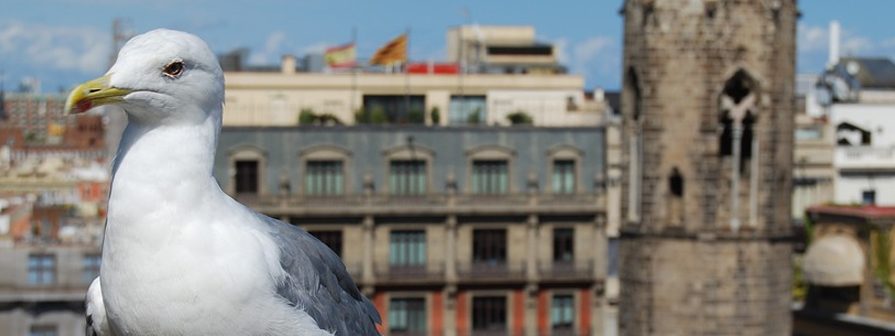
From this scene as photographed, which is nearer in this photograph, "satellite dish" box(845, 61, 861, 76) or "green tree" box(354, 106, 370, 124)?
"green tree" box(354, 106, 370, 124)

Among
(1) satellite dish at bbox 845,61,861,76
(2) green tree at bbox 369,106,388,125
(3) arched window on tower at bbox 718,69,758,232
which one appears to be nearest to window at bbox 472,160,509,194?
(2) green tree at bbox 369,106,388,125

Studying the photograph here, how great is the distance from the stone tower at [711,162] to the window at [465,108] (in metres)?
22.2

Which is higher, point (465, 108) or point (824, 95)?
point (824, 95)

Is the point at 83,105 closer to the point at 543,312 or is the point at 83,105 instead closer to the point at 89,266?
the point at 89,266

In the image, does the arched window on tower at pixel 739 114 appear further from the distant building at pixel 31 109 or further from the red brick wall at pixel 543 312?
the distant building at pixel 31 109

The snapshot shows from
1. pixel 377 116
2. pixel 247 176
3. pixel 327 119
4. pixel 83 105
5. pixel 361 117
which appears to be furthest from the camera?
pixel 327 119

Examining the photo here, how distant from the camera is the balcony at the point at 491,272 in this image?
4891 cm

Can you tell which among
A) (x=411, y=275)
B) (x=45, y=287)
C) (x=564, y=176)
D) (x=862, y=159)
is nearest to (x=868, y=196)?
(x=862, y=159)

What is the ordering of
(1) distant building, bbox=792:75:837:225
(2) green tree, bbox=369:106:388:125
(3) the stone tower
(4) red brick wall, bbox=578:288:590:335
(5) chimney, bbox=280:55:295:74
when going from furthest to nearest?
(5) chimney, bbox=280:55:295:74
(1) distant building, bbox=792:75:837:225
(2) green tree, bbox=369:106:388:125
(4) red brick wall, bbox=578:288:590:335
(3) the stone tower

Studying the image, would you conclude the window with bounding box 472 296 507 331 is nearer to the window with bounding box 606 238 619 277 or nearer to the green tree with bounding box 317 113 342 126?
the window with bounding box 606 238 619 277

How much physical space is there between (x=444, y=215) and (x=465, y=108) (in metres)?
6.40

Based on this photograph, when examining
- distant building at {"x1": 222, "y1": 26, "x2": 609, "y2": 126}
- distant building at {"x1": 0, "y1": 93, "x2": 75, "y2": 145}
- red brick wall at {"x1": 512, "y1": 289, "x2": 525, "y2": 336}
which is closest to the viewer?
red brick wall at {"x1": 512, "y1": 289, "x2": 525, "y2": 336}

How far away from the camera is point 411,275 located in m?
48.7

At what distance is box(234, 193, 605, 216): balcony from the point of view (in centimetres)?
4850
